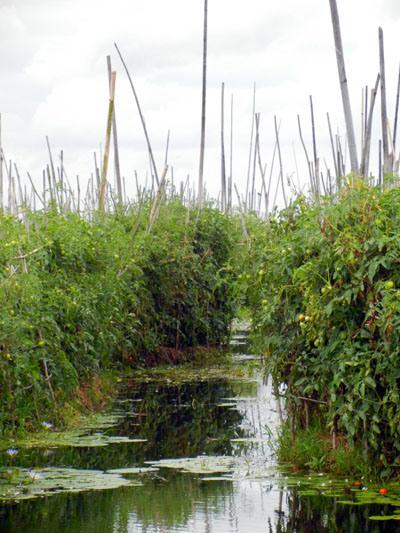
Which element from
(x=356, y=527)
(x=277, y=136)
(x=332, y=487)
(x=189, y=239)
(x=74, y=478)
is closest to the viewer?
(x=356, y=527)

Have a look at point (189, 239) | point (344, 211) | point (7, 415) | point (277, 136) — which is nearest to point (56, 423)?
point (7, 415)

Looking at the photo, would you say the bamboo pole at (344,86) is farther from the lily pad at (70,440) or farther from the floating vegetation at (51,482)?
the floating vegetation at (51,482)

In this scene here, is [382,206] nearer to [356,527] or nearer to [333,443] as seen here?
[333,443]

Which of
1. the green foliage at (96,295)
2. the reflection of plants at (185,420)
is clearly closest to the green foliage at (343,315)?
the green foliage at (96,295)

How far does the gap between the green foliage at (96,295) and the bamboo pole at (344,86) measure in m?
1.85

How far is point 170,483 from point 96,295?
14.5 feet

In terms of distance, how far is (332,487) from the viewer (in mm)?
8062

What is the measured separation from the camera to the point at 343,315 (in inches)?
326

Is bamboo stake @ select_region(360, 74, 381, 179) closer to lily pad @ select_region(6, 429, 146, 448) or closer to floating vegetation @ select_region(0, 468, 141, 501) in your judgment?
lily pad @ select_region(6, 429, 146, 448)

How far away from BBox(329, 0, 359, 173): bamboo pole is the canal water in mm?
2673

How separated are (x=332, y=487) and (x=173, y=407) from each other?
4791mm

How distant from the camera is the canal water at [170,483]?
287 inches

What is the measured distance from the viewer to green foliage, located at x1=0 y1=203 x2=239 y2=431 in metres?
10.1

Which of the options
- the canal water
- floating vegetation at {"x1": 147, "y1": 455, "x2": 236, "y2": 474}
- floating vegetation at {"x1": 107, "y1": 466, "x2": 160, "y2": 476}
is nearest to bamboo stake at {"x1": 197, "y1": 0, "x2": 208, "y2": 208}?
the canal water
